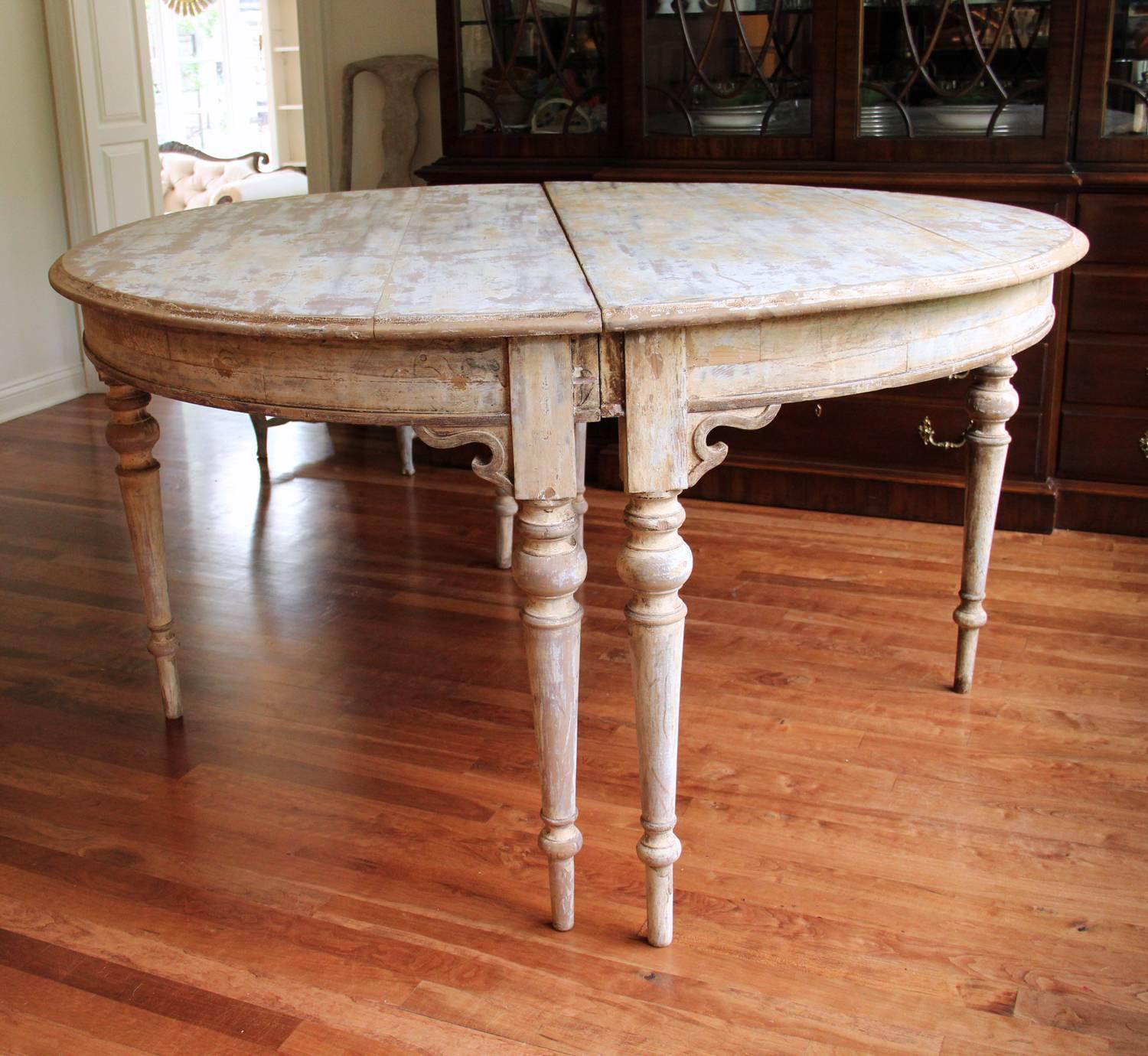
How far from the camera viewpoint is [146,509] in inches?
69.4

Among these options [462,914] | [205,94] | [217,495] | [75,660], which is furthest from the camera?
[205,94]

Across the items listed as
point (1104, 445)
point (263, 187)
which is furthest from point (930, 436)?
point (263, 187)

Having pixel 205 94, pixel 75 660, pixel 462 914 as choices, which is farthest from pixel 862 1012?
pixel 205 94

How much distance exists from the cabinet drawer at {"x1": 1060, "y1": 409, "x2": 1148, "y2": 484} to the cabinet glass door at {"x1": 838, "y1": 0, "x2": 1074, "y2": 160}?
0.55 metres

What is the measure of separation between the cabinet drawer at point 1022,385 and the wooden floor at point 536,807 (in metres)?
0.29

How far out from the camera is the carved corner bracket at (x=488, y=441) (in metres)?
1.19

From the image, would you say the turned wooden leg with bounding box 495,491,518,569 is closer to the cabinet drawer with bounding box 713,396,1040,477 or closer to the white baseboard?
the cabinet drawer with bounding box 713,396,1040,477

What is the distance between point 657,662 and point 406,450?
1.89 m

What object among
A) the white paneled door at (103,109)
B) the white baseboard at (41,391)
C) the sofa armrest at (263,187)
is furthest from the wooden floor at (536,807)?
the sofa armrest at (263,187)

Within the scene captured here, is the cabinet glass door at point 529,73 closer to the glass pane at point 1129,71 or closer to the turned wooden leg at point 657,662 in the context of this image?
the glass pane at point 1129,71

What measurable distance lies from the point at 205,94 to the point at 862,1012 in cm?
829

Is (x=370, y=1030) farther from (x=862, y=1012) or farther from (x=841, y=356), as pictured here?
(x=841, y=356)

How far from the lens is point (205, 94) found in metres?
8.34

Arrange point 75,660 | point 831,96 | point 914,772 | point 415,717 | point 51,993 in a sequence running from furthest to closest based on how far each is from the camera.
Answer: point 831,96 → point 75,660 → point 415,717 → point 914,772 → point 51,993
